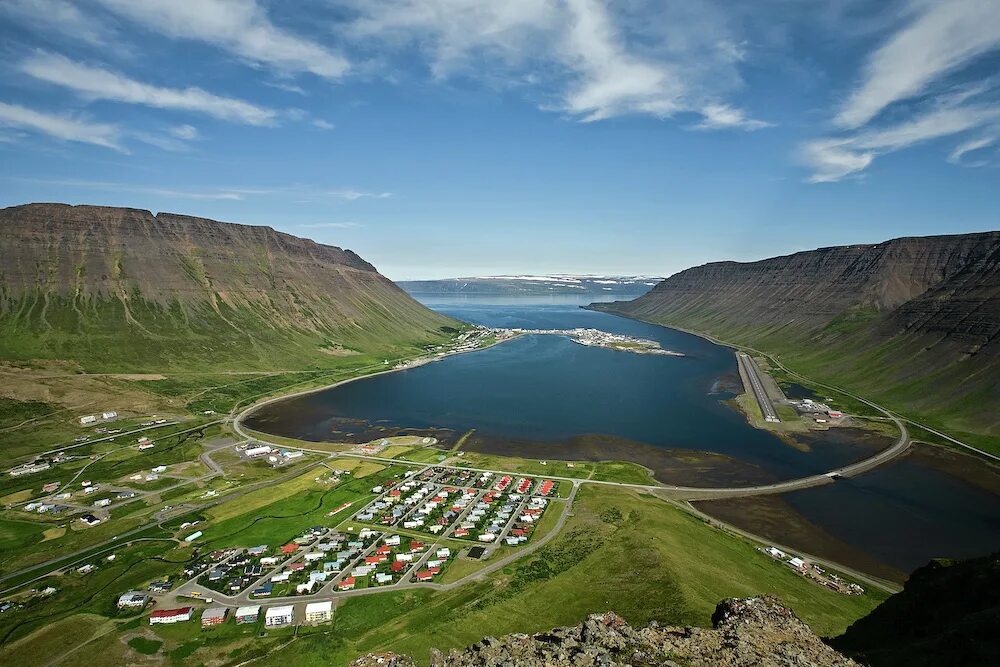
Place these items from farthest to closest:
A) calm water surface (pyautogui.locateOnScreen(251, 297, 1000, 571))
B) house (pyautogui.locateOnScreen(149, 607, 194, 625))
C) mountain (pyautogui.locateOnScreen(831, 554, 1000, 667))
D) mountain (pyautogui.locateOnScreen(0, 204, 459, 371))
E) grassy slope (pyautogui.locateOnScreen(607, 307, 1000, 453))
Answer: mountain (pyautogui.locateOnScreen(0, 204, 459, 371)), grassy slope (pyautogui.locateOnScreen(607, 307, 1000, 453)), calm water surface (pyautogui.locateOnScreen(251, 297, 1000, 571)), house (pyautogui.locateOnScreen(149, 607, 194, 625)), mountain (pyautogui.locateOnScreen(831, 554, 1000, 667))

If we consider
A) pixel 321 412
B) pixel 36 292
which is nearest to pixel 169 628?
pixel 321 412

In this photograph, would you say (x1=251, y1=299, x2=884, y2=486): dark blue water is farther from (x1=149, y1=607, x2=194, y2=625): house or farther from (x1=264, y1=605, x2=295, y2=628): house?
(x1=149, y1=607, x2=194, y2=625): house

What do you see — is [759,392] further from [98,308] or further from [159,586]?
[98,308]

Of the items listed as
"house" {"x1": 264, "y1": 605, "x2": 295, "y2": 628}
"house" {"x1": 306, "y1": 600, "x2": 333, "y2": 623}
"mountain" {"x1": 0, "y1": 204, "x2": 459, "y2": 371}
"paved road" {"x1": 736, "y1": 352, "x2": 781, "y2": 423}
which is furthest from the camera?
"mountain" {"x1": 0, "y1": 204, "x2": 459, "y2": 371}

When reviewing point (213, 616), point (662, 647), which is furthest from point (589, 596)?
point (213, 616)

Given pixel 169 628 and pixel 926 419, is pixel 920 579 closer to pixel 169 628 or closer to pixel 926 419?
pixel 169 628

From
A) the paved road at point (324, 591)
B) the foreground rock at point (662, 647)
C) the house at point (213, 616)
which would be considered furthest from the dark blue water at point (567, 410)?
the foreground rock at point (662, 647)

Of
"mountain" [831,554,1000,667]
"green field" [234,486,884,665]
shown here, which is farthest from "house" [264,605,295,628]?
"mountain" [831,554,1000,667]
